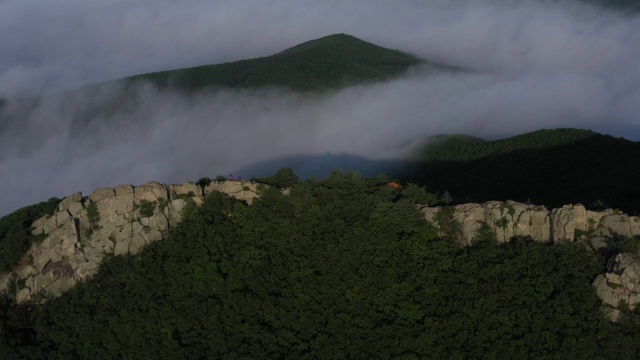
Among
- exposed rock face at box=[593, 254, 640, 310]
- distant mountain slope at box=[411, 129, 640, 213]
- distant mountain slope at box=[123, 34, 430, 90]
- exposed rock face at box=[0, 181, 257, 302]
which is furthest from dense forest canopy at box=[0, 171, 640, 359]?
distant mountain slope at box=[123, 34, 430, 90]

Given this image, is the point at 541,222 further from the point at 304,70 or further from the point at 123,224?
the point at 304,70

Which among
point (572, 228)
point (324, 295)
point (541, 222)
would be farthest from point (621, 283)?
point (324, 295)

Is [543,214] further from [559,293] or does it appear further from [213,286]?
[213,286]

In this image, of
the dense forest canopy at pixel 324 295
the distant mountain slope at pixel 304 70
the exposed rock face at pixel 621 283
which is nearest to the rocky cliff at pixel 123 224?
the dense forest canopy at pixel 324 295

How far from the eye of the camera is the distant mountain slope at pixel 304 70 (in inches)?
4382

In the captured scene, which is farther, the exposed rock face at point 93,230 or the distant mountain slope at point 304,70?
the distant mountain slope at point 304,70

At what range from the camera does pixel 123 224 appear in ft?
108

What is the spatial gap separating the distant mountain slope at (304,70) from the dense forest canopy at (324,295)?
7870cm

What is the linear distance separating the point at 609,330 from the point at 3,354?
2378cm

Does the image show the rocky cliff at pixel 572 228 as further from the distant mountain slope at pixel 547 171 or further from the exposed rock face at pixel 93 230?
the exposed rock face at pixel 93 230

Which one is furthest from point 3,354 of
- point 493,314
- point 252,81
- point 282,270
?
point 252,81

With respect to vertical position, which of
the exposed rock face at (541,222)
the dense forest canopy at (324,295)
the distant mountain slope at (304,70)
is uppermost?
the distant mountain slope at (304,70)

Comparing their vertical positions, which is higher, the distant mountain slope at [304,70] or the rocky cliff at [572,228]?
the distant mountain slope at [304,70]

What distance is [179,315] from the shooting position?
97.9 ft
